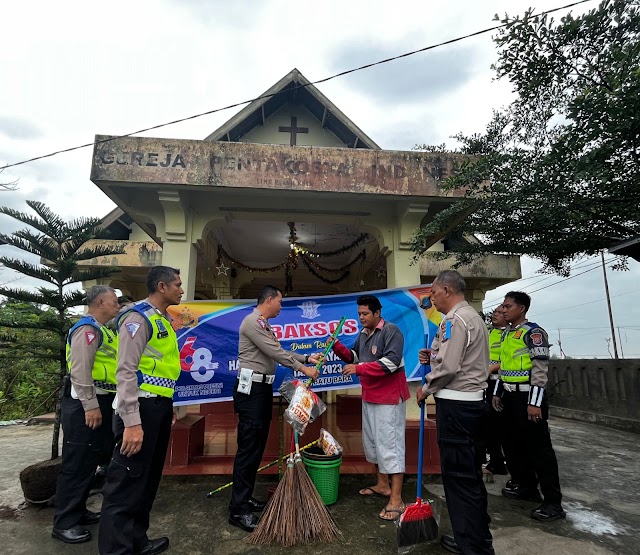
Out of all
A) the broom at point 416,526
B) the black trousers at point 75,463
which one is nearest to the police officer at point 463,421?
the broom at point 416,526

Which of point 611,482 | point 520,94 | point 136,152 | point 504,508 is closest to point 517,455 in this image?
point 504,508

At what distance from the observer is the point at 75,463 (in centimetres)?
298

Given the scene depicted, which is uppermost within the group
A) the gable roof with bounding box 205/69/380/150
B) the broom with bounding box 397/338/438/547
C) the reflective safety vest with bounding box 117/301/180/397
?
the gable roof with bounding box 205/69/380/150

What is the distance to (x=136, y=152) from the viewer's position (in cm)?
455

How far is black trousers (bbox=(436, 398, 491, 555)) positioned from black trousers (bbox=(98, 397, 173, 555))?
5.98 ft

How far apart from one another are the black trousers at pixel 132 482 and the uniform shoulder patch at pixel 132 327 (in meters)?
0.42

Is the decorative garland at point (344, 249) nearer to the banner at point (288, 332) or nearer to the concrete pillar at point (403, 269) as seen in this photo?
the concrete pillar at point (403, 269)

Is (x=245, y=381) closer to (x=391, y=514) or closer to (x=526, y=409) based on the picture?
(x=391, y=514)

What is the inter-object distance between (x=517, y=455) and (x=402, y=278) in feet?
7.69

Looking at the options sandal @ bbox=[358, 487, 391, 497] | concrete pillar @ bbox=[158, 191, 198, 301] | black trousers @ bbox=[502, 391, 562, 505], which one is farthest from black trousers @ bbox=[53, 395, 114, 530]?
black trousers @ bbox=[502, 391, 562, 505]

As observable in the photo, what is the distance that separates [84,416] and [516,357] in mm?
3732

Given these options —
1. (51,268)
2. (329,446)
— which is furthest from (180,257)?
(329,446)

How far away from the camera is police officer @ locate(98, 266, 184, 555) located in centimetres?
228

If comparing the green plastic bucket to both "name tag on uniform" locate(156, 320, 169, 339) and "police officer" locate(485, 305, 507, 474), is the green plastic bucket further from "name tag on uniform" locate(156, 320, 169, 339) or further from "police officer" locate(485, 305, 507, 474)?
"police officer" locate(485, 305, 507, 474)
